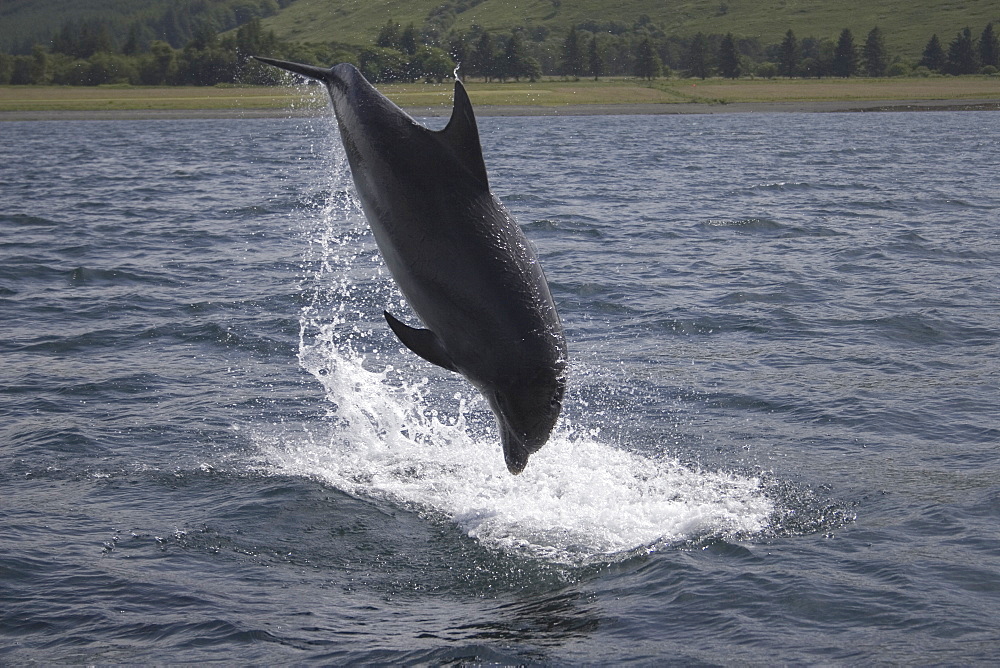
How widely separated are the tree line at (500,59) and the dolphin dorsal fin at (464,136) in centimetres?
10147

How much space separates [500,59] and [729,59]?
35.6 meters

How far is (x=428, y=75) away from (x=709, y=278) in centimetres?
10350

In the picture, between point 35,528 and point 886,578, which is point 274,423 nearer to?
point 35,528

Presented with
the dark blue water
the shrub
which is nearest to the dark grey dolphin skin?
the dark blue water

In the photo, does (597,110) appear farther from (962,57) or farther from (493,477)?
(493,477)

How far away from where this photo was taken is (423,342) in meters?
7.00

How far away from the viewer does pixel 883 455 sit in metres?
11.5

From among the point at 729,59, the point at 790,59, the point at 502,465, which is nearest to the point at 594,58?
the point at 729,59

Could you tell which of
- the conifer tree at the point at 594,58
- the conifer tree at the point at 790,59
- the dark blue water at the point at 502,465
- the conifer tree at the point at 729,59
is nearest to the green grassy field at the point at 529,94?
the conifer tree at the point at 594,58

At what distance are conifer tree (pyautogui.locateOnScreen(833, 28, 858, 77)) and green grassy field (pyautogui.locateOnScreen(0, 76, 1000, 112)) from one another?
1755 cm

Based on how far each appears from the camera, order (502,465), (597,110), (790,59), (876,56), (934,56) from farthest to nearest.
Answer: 1. (934,56)
2. (790,59)
3. (876,56)
4. (597,110)
5. (502,465)

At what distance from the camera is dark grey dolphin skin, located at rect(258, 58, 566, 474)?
700 centimetres

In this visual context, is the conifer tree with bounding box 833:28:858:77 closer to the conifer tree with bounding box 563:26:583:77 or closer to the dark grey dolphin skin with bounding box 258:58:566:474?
the conifer tree with bounding box 563:26:583:77

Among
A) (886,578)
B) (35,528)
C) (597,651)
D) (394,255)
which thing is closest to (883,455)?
(886,578)
